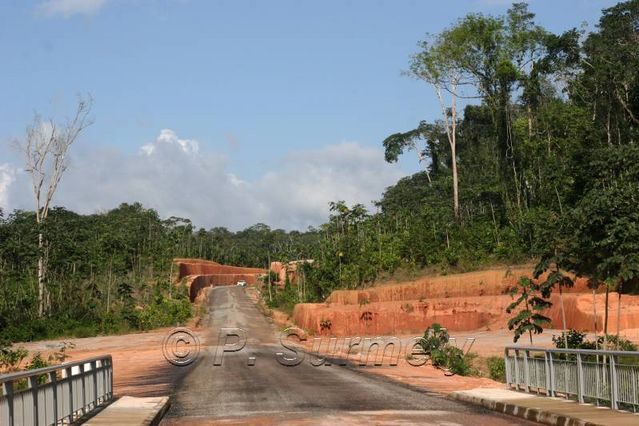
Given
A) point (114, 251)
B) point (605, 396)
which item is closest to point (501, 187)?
point (114, 251)

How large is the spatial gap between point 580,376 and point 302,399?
22.7 ft

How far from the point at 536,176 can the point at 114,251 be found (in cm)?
4305

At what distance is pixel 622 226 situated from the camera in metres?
23.0

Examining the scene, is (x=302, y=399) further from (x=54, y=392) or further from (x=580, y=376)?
(x=54, y=392)

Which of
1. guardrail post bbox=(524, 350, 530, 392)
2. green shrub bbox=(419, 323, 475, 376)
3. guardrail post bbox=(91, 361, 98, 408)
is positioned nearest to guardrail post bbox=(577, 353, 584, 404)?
guardrail post bbox=(524, 350, 530, 392)

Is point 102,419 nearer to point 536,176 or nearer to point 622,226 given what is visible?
point 622,226

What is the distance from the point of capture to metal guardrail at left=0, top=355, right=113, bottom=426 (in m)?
11.2

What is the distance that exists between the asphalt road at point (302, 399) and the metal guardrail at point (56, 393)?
170 cm

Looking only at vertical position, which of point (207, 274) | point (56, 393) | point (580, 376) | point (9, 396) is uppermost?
point (207, 274)

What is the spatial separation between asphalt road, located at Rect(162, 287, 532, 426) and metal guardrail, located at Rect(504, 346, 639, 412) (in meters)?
1.78

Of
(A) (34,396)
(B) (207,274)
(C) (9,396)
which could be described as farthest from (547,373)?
(B) (207,274)

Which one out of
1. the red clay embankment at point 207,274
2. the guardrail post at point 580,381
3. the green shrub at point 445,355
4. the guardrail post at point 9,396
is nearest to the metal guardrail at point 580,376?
the guardrail post at point 580,381

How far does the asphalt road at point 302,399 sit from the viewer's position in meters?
16.4

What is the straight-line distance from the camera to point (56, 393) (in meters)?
13.9
